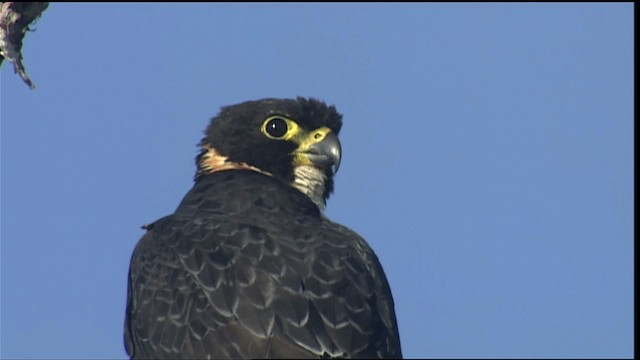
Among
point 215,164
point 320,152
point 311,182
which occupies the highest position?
point 320,152

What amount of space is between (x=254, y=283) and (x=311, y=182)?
212 centimetres

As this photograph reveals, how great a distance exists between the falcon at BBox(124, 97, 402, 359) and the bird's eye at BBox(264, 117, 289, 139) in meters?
0.49

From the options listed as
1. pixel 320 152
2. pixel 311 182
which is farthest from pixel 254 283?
pixel 320 152

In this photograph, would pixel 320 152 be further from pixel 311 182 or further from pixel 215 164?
pixel 215 164

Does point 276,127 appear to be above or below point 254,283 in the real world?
above

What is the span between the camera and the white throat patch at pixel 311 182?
798 cm

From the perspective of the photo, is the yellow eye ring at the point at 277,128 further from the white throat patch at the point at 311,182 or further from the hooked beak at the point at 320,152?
the white throat patch at the point at 311,182

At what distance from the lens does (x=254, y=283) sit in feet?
19.7

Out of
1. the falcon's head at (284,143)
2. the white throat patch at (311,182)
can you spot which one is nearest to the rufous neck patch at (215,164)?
the falcon's head at (284,143)

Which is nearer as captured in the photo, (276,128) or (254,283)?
(254,283)

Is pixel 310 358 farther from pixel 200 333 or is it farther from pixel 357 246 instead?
pixel 357 246

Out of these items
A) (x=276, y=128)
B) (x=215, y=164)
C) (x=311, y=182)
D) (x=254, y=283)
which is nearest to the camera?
(x=254, y=283)

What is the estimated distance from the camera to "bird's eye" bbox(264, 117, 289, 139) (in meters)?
8.13

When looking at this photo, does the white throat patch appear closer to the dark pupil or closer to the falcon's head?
the falcon's head
